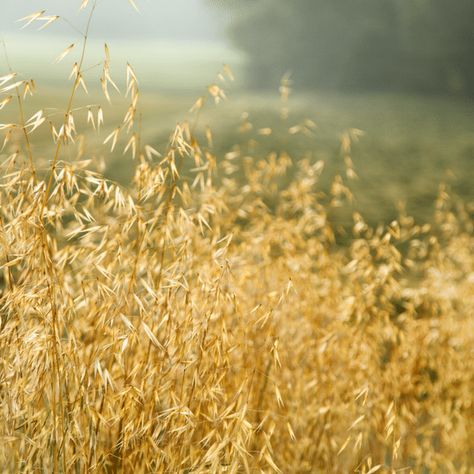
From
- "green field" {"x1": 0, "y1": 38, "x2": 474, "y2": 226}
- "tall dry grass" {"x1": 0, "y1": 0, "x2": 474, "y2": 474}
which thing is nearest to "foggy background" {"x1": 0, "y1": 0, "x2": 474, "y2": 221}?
"green field" {"x1": 0, "y1": 38, "x2": 474, "y2": 226}

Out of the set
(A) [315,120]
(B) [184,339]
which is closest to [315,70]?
(A) [315,120]

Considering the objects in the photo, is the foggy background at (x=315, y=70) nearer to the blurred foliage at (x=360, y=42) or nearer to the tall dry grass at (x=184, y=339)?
the blurred foliage at (x=360, y=42)

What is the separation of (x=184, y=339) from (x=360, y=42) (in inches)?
282

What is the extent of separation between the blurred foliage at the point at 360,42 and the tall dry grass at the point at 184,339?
4.28 meters

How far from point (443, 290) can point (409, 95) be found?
5914 millimetres

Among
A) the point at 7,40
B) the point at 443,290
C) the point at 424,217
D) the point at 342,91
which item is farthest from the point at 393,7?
the point at 443,290

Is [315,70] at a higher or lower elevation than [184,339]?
lower

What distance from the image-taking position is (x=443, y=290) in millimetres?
3096

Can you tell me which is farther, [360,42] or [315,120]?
[360,42]

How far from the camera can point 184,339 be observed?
158 cm

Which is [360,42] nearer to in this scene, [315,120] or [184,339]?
[315,120]

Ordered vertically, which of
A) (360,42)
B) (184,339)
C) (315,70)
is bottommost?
(315,70)

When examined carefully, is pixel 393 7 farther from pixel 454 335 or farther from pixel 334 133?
pixel 454 335

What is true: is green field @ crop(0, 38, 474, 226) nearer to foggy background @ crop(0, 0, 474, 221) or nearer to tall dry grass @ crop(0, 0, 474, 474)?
foggy background @ crop(0, 0, 474, 221)
